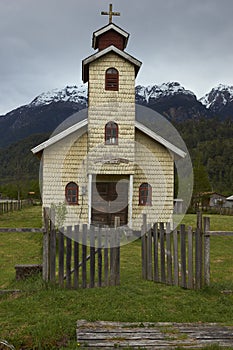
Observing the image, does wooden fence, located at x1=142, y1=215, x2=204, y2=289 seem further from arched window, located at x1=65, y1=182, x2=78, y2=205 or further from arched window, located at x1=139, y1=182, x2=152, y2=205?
arched window, located at x1=65, y1=182, x2=78, y2=205

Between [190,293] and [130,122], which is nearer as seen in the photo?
[190,293]

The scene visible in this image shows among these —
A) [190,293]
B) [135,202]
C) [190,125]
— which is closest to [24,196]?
[135,202]

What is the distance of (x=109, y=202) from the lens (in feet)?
66.1

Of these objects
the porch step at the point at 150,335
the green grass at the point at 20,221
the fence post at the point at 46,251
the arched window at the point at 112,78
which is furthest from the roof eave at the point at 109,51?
the porch step at the point at 150,335

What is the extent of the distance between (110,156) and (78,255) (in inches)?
409

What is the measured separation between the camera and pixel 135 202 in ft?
64.6

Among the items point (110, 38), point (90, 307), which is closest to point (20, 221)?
point (110, 38)

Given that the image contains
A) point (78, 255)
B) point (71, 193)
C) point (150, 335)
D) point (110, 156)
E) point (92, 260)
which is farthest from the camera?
point (71, 193)

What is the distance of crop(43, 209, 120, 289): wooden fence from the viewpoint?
28.4 ft

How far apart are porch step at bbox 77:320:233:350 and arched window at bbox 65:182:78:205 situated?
1312 centimetres

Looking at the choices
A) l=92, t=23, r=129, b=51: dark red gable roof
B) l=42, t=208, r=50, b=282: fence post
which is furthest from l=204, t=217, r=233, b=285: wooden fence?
l=92, t=23, r=129, b=51: dark red gable roof

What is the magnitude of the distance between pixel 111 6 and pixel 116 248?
14.9 meters

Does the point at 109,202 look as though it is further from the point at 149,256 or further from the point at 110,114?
the point at 149,256

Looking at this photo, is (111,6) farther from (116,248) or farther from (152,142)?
(116,248)
